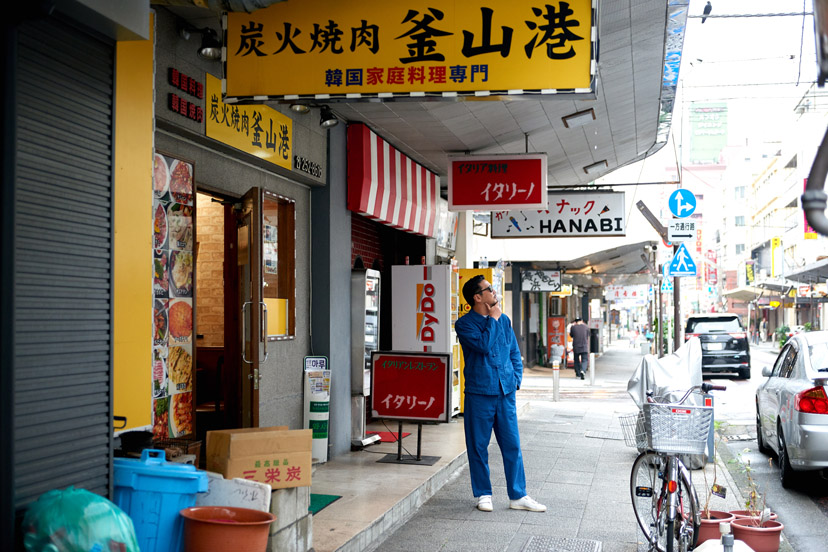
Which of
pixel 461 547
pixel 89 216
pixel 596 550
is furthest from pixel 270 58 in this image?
pixel 596 550

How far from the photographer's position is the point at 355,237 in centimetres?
1154

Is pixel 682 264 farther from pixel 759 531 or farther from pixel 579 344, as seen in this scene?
pixel 579 344

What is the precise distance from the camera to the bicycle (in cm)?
509

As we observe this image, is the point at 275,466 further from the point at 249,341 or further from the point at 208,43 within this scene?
the point at 208,43

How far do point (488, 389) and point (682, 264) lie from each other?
305 inches

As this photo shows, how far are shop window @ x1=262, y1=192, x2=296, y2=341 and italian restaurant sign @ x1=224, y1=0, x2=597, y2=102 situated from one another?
2953 mm

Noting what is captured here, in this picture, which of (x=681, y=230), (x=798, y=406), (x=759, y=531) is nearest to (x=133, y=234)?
(x=759, y=531)

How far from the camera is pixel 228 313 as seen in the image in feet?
29.1

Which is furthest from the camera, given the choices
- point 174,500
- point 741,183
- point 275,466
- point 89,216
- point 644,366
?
point 741,183

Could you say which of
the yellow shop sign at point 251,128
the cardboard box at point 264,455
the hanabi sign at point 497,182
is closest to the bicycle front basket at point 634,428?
the cardboard box at point 264,455

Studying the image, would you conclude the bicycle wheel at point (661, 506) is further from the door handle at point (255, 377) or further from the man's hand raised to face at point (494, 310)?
the door handle at point (255, 377)

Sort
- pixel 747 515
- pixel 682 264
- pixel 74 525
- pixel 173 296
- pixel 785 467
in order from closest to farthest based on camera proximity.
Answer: pixel 74 525 < pixel 747 515 < pixel 173 296 < pixel 785 467 < pixel 682 264

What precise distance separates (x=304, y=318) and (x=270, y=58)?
13.4 feet

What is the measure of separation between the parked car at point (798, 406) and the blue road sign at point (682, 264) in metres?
3.54
